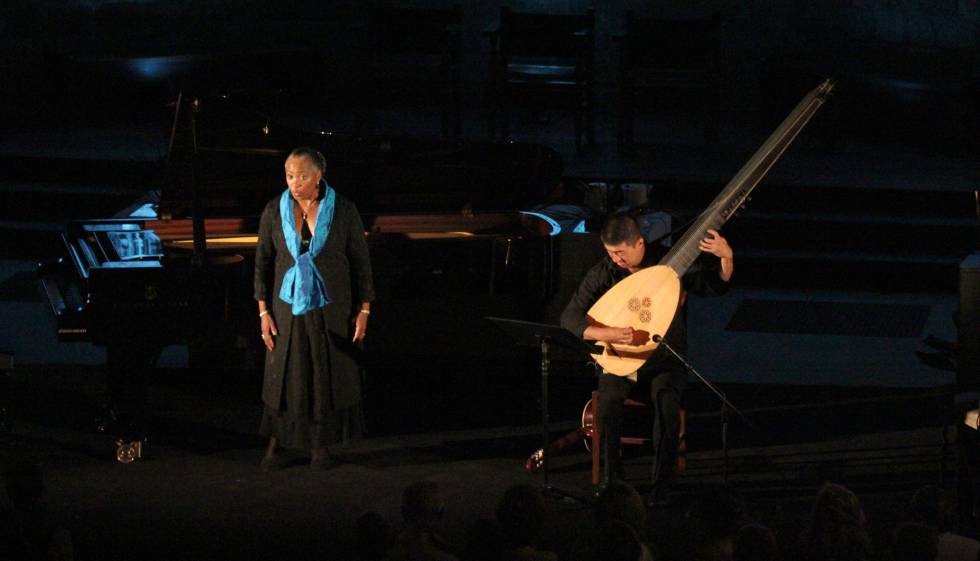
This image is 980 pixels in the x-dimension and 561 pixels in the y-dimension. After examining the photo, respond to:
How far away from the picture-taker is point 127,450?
7234 millimetres

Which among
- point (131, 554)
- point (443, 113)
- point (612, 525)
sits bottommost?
point (131, 554)

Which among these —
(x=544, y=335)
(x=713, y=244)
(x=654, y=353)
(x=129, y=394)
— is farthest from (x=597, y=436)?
(x=129, y=394)

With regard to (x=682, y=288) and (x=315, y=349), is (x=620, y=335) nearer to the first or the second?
(x=682, y=288)

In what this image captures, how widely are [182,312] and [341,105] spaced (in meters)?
6.96

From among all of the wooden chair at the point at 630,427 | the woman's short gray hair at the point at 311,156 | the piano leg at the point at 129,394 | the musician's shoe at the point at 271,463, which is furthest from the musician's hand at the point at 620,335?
the piano leg at the point at 129,394

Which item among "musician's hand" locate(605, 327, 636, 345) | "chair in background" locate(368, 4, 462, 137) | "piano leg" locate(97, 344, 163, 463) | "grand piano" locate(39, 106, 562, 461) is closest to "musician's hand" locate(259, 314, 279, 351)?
"grand piano" locate(39, 106, 562, 461)

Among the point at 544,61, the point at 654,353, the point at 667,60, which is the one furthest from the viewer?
the point at 544,61

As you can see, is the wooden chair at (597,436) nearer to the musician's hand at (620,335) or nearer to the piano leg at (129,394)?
the musician's hand at (620,335)

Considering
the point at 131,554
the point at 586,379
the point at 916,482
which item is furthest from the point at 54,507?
the point at 916,482

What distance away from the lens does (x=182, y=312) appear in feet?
23.3

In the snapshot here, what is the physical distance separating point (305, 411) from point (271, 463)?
12.7 inches

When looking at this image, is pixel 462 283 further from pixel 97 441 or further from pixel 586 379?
pixel 97 441

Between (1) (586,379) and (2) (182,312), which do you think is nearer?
(2) (182,312)

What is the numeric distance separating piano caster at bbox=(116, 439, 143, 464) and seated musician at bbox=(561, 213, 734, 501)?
2.06 metres
